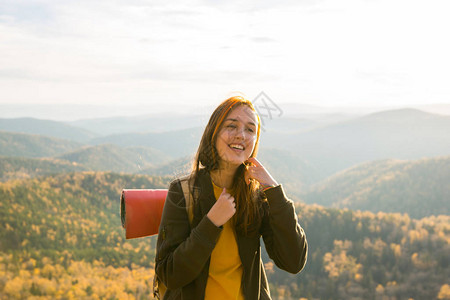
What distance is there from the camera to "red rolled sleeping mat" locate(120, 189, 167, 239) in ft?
10.3

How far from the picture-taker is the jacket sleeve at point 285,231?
305 cm

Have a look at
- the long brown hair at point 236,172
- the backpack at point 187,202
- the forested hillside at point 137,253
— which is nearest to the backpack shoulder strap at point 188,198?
the backpack at point 187,202

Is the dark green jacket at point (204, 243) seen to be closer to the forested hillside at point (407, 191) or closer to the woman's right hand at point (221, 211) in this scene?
the woman's right hand at point (221, 211)

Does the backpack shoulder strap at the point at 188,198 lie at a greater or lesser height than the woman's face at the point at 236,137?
lesser

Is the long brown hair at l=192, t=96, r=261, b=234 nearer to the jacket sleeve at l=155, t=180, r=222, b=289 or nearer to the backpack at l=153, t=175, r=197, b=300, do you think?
the backpack at l=153, t=175, r=197, b=300

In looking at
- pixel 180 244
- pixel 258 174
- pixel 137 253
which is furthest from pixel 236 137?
pixel 137 253

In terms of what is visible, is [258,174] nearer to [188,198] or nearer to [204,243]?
[188,198]

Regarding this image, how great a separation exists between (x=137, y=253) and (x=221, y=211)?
2718 inches

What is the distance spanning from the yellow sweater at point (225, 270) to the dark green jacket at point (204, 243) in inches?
2.1

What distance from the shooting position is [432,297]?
201 ft

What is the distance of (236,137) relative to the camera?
3.14 meters

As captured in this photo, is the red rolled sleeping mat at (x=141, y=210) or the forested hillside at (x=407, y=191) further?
the forested hillside at (x=407, y=191)

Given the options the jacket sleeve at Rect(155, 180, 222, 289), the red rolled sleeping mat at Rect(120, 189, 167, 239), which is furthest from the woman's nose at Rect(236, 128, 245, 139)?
the red rolled sleeping mat at Rect(120, 189, 167, 239)

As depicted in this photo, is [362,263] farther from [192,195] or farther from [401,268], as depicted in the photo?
[192,195]
